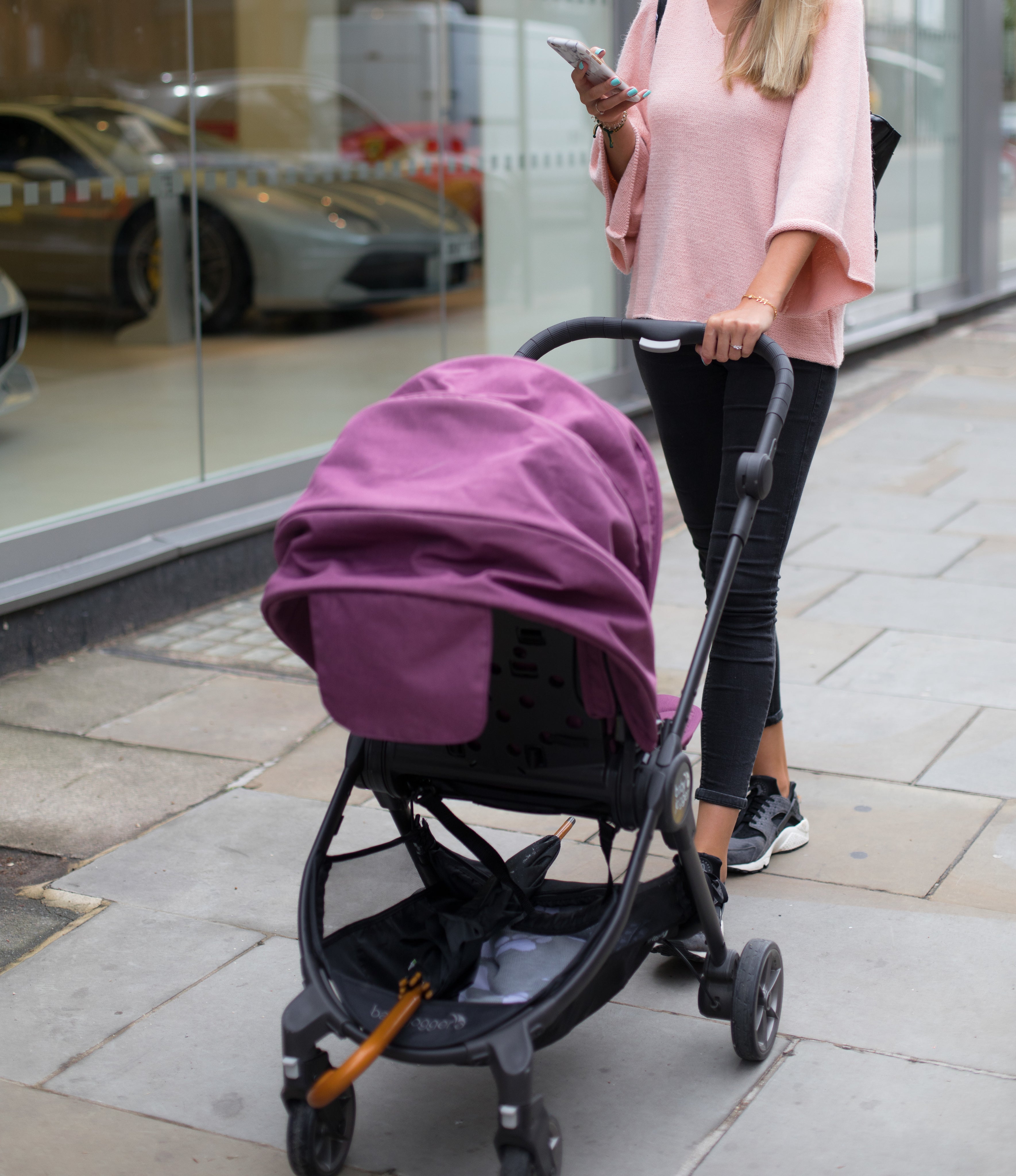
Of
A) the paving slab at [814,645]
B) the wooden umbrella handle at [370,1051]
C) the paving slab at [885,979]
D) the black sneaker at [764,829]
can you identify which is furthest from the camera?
the paving slab at [814,645]

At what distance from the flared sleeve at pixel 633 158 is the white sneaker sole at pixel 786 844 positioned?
4.39 feet

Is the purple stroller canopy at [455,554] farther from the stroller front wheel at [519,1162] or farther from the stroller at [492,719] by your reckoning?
the stroller front wheel at [519,1162]

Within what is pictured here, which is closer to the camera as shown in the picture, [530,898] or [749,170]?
[530,898]

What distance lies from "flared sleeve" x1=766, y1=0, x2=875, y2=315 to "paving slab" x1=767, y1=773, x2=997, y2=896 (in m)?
1.27

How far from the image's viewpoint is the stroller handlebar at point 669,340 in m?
2.64

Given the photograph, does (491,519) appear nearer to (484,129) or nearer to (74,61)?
(74,61)

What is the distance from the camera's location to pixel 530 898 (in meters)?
→ 2.75

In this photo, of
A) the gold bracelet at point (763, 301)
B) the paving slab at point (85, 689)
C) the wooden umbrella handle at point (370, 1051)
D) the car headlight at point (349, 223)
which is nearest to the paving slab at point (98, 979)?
the wooden umbrella handle at point (370, 1051)

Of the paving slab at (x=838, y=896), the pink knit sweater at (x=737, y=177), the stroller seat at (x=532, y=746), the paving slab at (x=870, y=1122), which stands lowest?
the paving slab at (x=870, y=1122)

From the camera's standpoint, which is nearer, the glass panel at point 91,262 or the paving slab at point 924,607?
the paving slab at point 924,607

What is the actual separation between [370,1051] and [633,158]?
1.86 meters

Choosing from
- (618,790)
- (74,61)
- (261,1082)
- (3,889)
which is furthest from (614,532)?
(74,61)

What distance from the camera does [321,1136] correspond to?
2.37 meters

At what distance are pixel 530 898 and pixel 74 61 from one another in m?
4.21
